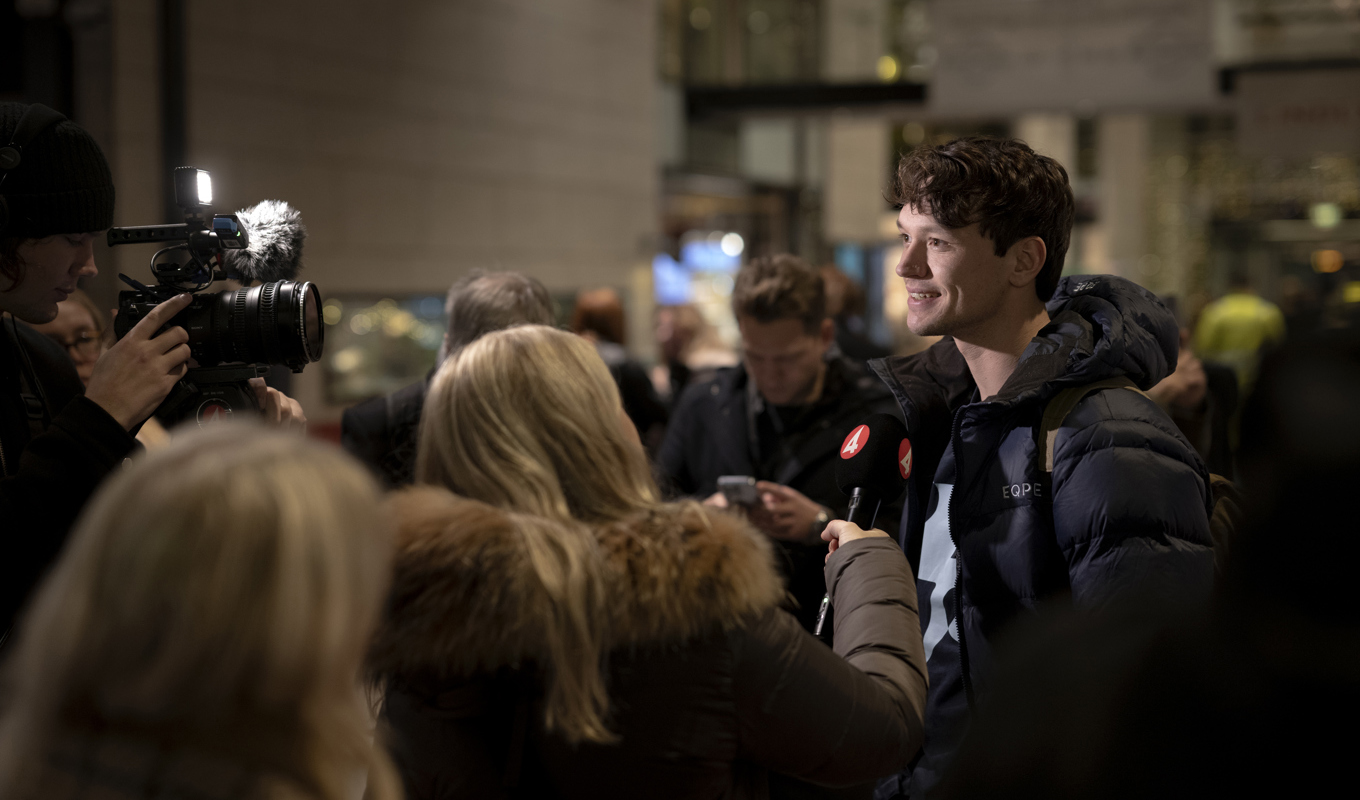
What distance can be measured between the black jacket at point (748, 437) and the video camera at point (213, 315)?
48.4 inches

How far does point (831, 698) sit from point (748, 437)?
2047mm

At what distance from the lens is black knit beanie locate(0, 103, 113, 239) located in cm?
212

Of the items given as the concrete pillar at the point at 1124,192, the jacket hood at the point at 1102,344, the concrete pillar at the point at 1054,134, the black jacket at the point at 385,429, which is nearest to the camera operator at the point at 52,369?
the black jacket at the point at 385,429

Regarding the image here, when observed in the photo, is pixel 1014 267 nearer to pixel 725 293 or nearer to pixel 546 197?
pixel 546 197

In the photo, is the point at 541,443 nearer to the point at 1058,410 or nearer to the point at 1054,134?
the point at 1058,410

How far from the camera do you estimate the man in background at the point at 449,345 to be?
316 cm

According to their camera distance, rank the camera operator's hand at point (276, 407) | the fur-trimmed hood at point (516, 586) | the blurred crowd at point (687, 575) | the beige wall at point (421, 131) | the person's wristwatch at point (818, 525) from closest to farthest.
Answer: the blurred crowd at point (687, 575) < the fur-trimmed hood at point (516, 586) < the camera operator's hand at point (276, 407) < the person's wristwatch at point (818, 525) < the beige wall at point (421, 131)

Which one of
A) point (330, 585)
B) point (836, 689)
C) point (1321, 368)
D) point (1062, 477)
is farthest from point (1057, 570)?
point (330, 585)

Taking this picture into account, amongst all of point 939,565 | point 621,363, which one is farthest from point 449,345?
point 621,363

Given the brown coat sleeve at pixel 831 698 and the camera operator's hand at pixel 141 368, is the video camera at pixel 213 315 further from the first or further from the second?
the brown coat sleeve at pixel 831 698

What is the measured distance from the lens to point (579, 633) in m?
1.39

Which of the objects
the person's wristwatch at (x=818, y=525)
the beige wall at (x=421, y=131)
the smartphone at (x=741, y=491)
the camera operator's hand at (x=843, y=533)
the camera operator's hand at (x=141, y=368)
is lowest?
the person's wristwatch at (x=818, y=525)

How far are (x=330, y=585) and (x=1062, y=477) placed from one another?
50.6 inches

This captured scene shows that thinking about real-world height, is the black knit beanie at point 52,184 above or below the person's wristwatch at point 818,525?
above
